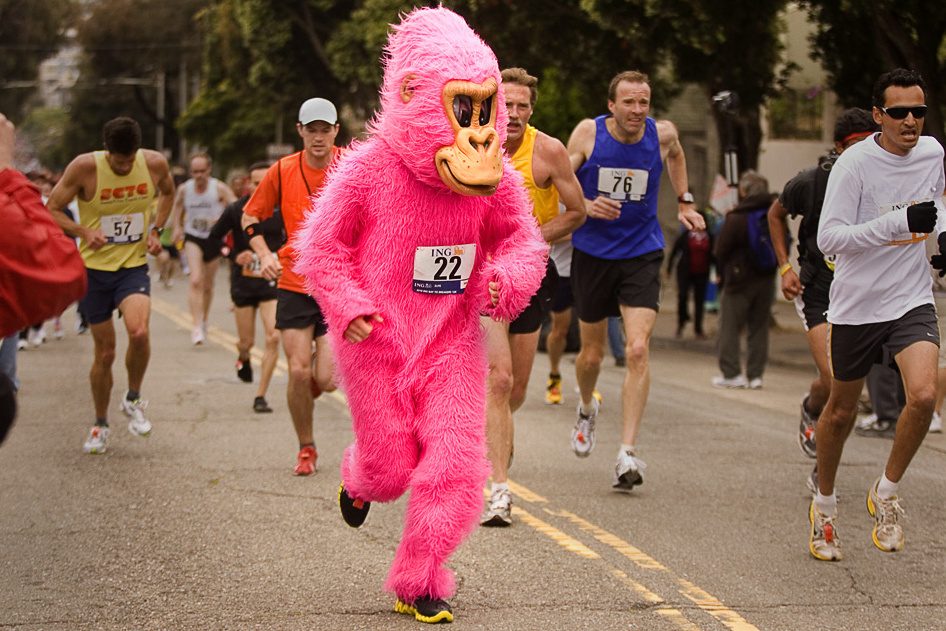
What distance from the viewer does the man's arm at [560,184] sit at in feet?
22.6

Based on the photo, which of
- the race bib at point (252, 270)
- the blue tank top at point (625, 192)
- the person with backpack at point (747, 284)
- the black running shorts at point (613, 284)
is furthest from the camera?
the person with backpack at point (747, 284)

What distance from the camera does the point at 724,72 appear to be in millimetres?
19031

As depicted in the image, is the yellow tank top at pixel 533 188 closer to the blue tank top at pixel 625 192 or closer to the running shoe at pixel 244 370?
the blue tank top at pixel 625 192

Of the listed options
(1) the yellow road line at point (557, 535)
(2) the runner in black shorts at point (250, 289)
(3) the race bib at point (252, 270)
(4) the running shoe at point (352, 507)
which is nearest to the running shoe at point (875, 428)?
(1) the yellow road line at point (557, 535)

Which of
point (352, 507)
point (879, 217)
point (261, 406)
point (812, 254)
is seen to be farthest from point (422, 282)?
point (261, 406)

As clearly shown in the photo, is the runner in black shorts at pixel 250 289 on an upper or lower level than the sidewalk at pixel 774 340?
upper

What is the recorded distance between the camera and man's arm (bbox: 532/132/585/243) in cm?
690

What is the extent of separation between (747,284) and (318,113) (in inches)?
Result: 273

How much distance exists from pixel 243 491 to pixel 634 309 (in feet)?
8.20

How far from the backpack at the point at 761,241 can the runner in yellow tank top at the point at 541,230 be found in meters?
6.76

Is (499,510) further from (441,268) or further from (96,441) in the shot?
(96,441)

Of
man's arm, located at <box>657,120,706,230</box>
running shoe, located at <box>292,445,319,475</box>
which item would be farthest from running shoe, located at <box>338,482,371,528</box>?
man's arm, located at <box>657,120,706,230</box>

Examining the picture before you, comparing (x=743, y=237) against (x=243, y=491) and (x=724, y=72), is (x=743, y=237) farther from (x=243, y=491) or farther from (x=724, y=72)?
(x=243, y=491)

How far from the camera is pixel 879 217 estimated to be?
5809 mm
